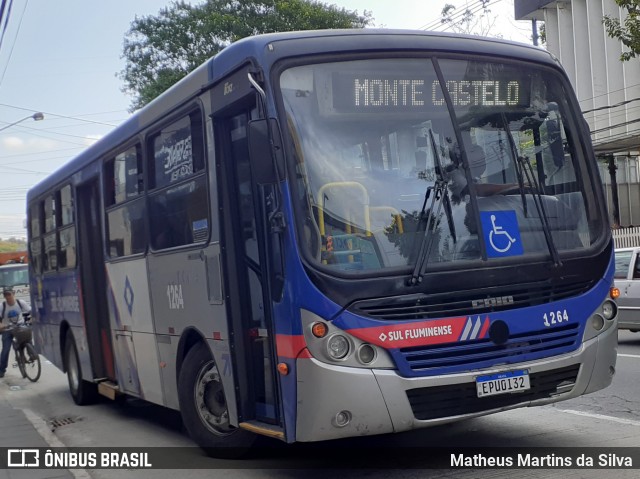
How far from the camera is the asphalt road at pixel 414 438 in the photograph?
7.21 m

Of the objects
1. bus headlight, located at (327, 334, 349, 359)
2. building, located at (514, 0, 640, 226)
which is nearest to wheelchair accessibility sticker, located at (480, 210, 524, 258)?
bus headlight, located at (327, 334, 349, 359)

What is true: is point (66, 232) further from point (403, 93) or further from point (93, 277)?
point (403, 93)

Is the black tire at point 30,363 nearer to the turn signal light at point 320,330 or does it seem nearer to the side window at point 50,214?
the side window at point 50,214

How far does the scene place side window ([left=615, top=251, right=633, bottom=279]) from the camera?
621 inches

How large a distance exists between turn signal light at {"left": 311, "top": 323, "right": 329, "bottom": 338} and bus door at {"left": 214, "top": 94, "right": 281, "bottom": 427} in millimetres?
899

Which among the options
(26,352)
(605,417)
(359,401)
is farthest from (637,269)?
(26,352)

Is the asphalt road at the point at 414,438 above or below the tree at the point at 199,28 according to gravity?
below

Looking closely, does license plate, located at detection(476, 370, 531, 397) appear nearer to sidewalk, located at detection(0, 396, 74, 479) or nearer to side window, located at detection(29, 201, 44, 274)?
sidewalk, located at detection(0, 396, 74, 479)

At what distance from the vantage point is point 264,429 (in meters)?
6.72

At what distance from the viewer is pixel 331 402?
238 inches

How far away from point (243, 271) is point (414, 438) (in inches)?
91.4

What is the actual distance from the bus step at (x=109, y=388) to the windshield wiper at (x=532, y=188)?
6012 millimetres

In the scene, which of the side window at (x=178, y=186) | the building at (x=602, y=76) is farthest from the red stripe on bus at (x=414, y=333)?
the building at (x=602, y=76)

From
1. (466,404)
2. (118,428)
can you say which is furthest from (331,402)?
(118,428)
